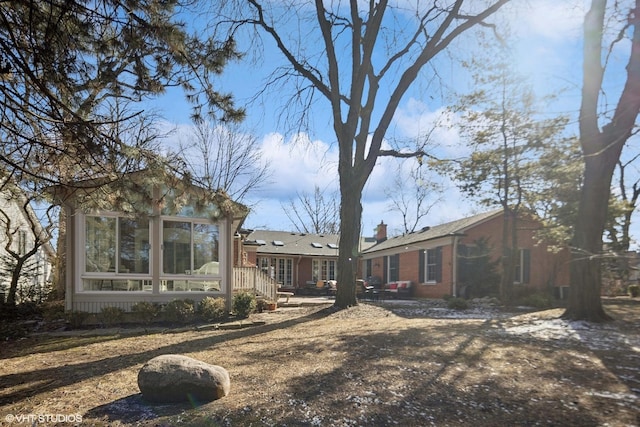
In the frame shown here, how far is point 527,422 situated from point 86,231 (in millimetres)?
10225

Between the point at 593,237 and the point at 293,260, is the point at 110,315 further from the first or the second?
the point at 293,260

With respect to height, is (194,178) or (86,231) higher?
(194,178)

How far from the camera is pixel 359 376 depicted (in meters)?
4.93

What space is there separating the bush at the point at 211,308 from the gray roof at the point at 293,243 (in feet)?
47.7

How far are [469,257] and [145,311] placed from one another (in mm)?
12523

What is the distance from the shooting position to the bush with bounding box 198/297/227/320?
10211 millimetres

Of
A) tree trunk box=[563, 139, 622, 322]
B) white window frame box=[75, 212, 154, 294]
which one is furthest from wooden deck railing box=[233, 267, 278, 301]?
tree trunk box=[563, 139, 622, 322]

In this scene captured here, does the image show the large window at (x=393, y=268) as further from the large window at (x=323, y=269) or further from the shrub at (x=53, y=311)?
the shrub at (x=53, y=311)

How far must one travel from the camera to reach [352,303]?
39.0 ft

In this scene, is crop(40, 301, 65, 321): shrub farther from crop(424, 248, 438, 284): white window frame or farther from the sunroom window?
crop(424, 248, 438, 284): white window frame

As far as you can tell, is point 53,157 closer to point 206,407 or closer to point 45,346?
point 206,407

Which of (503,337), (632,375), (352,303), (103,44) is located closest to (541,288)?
(352,303)

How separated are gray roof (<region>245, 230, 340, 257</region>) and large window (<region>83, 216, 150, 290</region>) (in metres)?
14.6

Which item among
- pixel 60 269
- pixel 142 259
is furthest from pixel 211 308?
pixel 60 269
